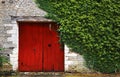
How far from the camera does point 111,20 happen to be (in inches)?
564

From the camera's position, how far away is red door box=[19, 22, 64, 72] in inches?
583

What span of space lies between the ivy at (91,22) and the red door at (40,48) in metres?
0.65

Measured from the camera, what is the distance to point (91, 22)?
14297 mm

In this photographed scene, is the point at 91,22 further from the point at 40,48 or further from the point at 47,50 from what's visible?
the point at 40,48

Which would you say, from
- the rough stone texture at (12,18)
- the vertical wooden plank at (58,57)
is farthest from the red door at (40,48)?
the rough stone texture at (12,18)

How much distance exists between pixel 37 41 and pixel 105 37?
111 inches

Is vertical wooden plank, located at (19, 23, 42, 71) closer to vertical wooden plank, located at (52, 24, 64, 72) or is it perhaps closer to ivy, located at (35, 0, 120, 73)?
vertical wooden plank, located at (52, 24, 64, 72)

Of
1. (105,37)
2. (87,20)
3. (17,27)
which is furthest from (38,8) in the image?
(105,37)

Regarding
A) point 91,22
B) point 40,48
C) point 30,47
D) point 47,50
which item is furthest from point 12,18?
point 91,22

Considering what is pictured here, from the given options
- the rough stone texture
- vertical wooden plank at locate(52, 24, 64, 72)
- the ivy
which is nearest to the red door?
vertical wooden plank at locate(52, 24, 64, 72)

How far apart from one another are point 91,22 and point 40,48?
2408 mm

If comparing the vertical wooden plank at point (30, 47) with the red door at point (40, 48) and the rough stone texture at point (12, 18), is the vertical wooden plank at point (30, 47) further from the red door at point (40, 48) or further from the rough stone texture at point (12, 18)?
the rough stone texture at point (12, 18)

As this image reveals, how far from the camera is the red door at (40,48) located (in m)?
14.8

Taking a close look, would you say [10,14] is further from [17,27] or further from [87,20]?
[87,20]
